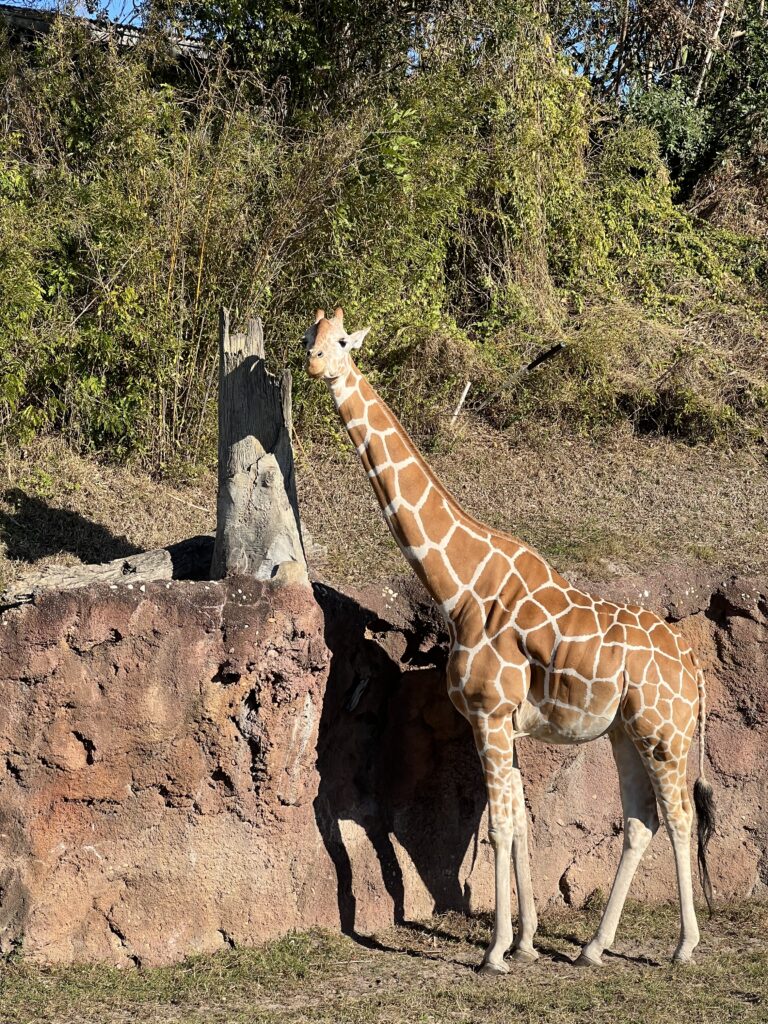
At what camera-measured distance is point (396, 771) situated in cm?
837

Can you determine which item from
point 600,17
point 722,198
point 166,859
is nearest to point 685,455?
point 722,198

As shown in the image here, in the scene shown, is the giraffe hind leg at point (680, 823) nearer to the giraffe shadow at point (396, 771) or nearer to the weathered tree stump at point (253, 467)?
the giraffe shadow at point (396, 771)

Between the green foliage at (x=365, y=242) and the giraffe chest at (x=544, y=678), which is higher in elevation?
the green foliage at (x=365, y=242)

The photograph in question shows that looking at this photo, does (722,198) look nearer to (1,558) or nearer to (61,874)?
(1,558)

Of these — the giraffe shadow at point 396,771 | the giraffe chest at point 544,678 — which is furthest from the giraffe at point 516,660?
the giraffe shadow at point 396,771

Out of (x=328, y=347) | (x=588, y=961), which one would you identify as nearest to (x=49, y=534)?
(x=328, y=347)

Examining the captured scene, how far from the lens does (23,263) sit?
379 inches

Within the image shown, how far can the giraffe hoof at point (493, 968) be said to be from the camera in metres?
7.34

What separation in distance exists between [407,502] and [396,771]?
6.58 ft

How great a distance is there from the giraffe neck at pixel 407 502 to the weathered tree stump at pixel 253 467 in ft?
1.79

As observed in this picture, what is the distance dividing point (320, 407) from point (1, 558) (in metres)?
3.67

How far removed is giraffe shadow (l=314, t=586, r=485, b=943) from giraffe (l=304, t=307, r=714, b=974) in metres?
0.77

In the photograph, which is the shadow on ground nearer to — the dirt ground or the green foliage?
the green foliage

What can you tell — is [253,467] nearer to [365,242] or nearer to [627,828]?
[627,828]
